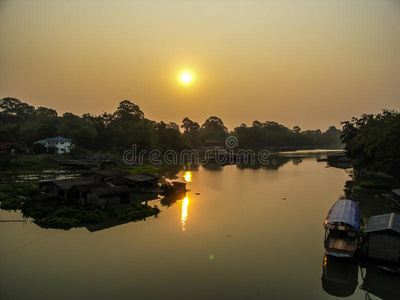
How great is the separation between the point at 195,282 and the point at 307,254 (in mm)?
8954

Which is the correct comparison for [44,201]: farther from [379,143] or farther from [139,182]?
[379,143]

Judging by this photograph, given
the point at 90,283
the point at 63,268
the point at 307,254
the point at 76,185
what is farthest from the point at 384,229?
the point at 76,185

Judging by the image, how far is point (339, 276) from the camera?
56.4ft

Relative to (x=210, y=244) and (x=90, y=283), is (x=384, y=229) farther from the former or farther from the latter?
(x=90, y=283)

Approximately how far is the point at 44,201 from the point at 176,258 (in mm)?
17255

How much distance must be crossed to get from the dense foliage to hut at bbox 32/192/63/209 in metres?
44.2

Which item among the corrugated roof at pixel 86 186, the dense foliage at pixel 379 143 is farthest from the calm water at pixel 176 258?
the dense foliage at pixel 379 143

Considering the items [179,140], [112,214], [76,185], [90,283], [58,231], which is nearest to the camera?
[90,283]

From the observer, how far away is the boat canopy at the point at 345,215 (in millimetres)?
20297

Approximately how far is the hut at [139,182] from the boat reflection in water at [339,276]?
2649 cm

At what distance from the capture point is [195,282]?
16406 millimetres

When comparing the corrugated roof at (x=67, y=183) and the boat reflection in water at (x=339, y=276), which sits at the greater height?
the corrugated roof at (x=67, y=183)

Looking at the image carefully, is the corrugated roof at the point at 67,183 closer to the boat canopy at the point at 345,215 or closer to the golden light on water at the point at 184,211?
the golden light on water at the point at 184,211

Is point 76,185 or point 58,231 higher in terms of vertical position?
point 76,185
